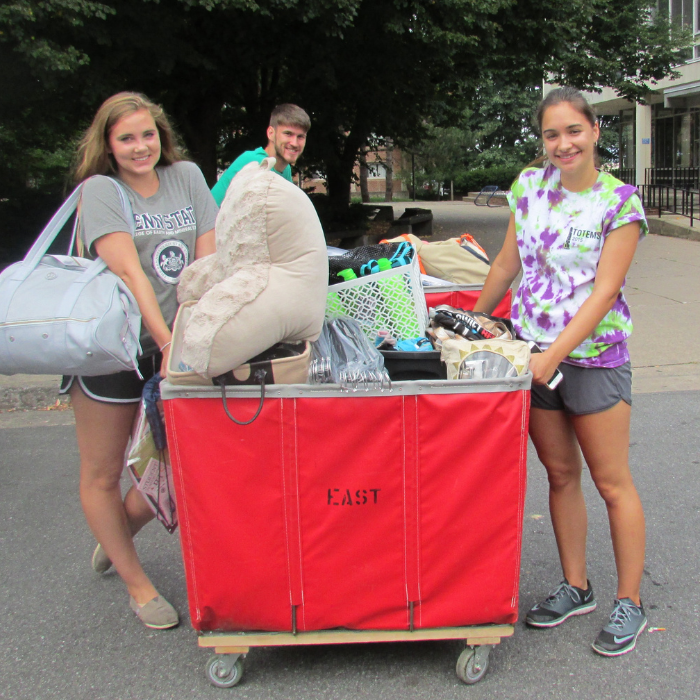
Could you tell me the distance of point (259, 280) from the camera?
2086 mm

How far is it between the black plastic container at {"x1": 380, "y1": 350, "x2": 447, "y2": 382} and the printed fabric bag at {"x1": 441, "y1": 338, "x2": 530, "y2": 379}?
0.28 ft

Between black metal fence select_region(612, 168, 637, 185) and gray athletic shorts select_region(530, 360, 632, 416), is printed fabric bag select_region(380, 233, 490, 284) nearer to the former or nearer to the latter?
gray athletic shorts select_region(530, 360, 632, 416)

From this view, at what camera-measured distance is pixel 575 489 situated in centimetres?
266

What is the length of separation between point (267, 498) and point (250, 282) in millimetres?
652

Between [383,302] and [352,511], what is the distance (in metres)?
0.80

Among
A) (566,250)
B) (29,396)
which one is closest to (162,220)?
(566,250)

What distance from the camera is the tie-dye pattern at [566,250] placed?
2.33m

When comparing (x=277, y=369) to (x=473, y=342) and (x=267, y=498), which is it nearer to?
(x=267, y=498)

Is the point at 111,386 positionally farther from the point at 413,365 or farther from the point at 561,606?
the point at 561,606

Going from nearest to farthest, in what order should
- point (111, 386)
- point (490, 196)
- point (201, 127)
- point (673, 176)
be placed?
1. point (111, 386)
2. point (201, 127)
3. point (673, 176)
4. point (490, 196)

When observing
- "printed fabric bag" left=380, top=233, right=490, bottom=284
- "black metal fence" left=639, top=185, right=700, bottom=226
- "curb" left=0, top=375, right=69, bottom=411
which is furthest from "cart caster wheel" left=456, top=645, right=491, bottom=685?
"black metal fence" left=639, top=185, right=700, bottom=226

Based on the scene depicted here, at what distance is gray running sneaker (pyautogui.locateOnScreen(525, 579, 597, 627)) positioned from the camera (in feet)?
8.80

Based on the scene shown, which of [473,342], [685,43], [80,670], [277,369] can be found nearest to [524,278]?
[473,342]

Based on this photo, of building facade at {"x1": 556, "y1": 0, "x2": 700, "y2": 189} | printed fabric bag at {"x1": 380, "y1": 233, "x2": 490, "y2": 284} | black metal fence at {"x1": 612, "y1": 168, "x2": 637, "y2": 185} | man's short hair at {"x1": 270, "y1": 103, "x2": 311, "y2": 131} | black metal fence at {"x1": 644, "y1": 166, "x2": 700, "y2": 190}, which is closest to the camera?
printed fabric bag at {"x1": 380, "y1": 233, "x2": 490, "y2": 284}
